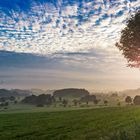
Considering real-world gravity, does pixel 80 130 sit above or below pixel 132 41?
below

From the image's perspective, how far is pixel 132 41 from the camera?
57.8 meters

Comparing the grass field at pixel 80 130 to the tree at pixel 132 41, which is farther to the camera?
the tree at pixel 132 41

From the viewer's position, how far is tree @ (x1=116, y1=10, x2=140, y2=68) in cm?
5506

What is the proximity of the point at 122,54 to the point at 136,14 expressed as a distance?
33.5 ft

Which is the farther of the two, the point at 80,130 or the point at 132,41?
the point at 132,41

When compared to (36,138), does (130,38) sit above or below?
above

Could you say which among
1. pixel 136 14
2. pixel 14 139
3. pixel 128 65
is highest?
pixel 136 14

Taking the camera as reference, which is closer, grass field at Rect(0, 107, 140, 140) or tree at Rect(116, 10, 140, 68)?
grass field at Rect(0, 107, 140, 140)

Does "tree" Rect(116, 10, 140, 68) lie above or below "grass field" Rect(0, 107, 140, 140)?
above

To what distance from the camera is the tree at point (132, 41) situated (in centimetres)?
5506

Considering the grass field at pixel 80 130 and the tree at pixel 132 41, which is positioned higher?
the tree at pixel 132 41

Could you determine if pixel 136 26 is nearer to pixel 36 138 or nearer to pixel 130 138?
pixel 36 138

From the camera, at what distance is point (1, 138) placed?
1720 inches

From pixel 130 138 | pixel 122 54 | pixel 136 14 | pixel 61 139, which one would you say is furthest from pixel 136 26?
pixel 130 138
